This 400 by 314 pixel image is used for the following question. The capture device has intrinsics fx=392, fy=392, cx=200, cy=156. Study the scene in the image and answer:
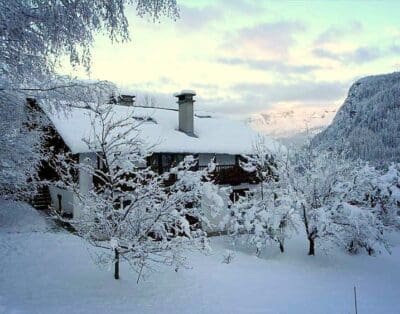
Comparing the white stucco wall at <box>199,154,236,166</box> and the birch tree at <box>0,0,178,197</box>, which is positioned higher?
the birch tree at <box>0,0,178,197</box>

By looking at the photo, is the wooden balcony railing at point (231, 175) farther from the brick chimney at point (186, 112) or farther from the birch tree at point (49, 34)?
the birch tree at point (49, 34)

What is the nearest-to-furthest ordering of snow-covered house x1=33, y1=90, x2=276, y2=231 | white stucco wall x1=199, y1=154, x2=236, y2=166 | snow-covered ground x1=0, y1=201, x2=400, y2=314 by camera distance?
1. snow-covered ground x1=0, y1=201, x2=400, y2=314
2. snow-covered house x1=33, y1=90, x2=276, y2=231
3. white stucco wall x1=199, y1=154, x2=236, y2=166

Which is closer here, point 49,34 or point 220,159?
point 49,34

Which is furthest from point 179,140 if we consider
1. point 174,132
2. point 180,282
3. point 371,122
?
point 371,122

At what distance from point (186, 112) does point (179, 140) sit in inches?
106

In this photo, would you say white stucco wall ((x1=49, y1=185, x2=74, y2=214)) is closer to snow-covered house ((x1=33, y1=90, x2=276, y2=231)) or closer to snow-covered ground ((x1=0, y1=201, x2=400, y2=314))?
snow-covered house ((x1=33, y1=90, x2=276, y2=231))

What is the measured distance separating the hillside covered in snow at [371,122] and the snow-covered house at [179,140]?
3374 centimetres

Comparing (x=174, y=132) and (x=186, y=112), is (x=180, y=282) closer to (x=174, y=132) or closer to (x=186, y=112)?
(x=174, y=132)

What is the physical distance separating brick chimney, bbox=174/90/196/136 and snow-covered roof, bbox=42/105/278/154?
1.52 feet

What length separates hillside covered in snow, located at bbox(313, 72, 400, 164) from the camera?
6406 cm

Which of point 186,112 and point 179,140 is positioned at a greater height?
point 186,112

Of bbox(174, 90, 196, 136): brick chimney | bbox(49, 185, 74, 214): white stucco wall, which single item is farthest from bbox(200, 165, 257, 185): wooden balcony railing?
bbox(49, 185, 74, 214): white stucco wall

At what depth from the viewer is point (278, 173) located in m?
18.5

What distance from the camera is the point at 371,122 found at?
241 ft
